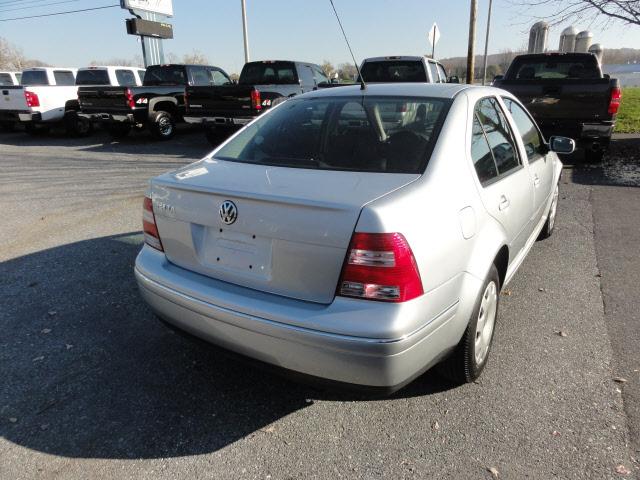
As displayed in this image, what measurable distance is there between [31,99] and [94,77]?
6.90ft

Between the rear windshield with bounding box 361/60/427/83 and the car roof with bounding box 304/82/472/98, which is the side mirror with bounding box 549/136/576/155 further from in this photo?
the rear windshield with bounding box 361/60/427/83

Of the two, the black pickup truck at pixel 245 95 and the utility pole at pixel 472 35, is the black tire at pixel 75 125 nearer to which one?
the black pickup truck at pixel 245 95

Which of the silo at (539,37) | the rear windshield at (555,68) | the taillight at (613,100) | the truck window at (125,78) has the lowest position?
the taillight at (613,100)

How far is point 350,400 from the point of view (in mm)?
2652

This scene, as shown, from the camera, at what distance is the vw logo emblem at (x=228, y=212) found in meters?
2.22

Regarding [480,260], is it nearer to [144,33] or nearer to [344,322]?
[344,322]

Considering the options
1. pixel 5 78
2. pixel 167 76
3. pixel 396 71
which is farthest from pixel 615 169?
pixel 5 78

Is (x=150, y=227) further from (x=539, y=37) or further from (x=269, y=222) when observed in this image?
(x=539, y=37)

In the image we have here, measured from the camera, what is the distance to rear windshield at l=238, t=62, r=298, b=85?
12.2 meters

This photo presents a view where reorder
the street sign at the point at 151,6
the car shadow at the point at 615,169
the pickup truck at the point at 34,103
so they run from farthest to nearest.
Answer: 1. the street sign at the point at 151,6
2. the pickup truck at the point at 34,103
3. the car shadow at the point at 615,169

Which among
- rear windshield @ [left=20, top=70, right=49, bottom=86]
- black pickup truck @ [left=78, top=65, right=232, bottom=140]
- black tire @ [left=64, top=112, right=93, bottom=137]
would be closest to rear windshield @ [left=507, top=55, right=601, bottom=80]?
black pickup truck @ [left=78, top=65, right=232, bottom=140]

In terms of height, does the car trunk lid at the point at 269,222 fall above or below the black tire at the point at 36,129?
above

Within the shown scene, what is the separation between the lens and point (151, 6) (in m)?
23.3

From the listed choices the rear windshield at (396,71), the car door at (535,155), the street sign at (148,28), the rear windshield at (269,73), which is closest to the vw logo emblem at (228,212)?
the car door at (535,155)
